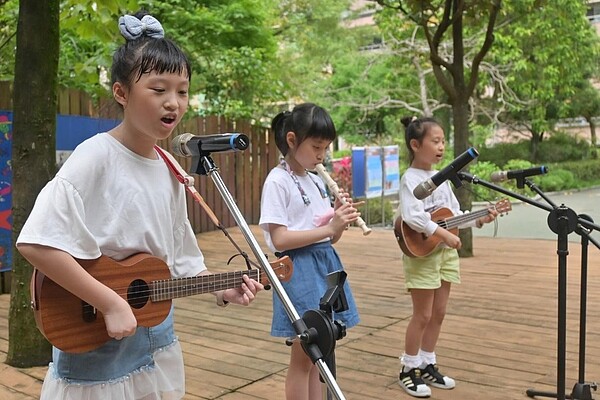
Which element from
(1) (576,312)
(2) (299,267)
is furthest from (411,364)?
(1) (576,312)

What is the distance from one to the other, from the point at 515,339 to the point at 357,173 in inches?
221

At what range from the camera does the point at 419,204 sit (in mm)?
3018

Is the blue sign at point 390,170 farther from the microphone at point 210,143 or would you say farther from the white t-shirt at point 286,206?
the microphone at point 210,143

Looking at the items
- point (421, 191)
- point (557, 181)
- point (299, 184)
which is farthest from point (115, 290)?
point (557, 181)

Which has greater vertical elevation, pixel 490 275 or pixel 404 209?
pixel 404 209

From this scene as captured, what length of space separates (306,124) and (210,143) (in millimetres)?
781

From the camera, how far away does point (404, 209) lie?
9.91 ft

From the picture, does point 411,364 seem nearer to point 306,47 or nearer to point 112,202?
point 112,202

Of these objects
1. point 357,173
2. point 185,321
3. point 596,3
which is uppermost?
point 596,3

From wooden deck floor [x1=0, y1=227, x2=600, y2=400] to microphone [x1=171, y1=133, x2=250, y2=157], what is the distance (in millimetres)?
1653

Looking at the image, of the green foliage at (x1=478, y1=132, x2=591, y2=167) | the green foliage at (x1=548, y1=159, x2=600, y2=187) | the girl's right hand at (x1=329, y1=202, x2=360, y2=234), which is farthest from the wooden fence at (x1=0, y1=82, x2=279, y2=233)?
the green foliage at (x1=478, y1=132, x2=591, y2=167)

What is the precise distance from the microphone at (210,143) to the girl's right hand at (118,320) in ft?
1.40

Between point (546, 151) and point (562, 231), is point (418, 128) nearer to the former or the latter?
point (562, 231)

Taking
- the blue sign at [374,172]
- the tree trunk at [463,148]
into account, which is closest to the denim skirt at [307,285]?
the tree trunk at [463,148]
